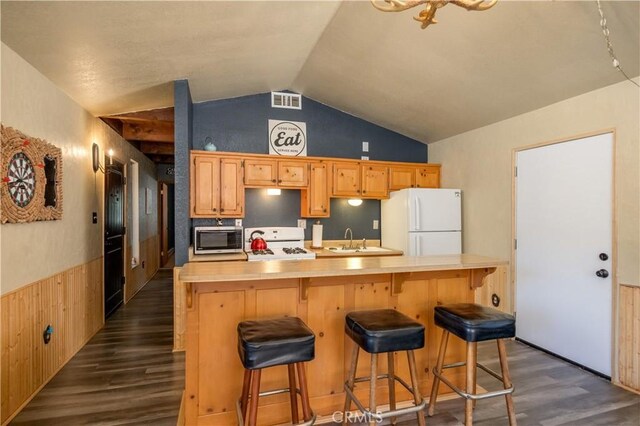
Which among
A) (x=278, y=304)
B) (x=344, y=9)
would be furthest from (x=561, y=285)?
(x=344, y=9)

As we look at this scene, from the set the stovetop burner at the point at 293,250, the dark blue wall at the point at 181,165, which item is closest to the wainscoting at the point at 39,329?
the dark blue wall at the point at 181,165

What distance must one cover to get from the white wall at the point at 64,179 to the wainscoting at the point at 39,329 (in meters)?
0.11

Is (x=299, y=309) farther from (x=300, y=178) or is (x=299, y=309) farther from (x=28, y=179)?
(x=300, y=178)

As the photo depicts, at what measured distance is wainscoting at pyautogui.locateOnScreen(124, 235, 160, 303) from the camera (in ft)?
17.3

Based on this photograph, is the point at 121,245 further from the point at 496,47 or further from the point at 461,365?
the point at 496,47

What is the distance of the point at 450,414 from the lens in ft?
7.52

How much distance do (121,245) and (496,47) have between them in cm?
515

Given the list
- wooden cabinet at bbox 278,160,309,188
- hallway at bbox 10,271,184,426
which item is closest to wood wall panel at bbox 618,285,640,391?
wooden cabinet at bbox 278,160,309,188

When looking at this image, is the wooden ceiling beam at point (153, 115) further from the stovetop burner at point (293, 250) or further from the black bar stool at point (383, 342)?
the black bar stool at point (383, 342)

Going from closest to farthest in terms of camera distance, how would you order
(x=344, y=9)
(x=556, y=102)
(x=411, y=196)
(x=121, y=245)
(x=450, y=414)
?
(x=450, y=414) < (x=344, y=9) < (x=556, y=102) < (x=411, y=196) < (x=121, y=245)

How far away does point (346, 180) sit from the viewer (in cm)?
447

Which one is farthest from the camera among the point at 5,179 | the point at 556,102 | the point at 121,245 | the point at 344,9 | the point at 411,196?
the point at 121,245

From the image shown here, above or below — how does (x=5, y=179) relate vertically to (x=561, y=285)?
above

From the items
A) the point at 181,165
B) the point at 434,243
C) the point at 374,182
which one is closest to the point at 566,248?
the point at 434,243
